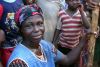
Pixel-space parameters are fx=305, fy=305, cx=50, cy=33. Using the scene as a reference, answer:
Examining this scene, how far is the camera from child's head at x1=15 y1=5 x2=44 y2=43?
2.72 m

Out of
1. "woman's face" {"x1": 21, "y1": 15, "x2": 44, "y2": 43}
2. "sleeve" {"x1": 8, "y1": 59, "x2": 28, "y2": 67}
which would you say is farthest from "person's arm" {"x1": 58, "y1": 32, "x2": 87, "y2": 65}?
"sleeve" {"x1": 8, "y1": 59, "x2": 28, "y2": 67}

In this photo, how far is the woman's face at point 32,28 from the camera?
2.74m

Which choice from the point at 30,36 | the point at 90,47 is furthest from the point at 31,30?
the point at 90,47

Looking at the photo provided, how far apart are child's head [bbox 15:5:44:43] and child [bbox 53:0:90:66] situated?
147cm

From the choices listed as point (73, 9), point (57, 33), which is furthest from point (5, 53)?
point (73, 9)

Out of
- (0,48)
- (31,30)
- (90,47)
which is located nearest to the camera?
(31,30)

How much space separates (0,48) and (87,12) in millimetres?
1444

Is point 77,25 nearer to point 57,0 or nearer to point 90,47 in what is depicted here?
point 57,0

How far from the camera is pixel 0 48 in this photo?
11.9 feet

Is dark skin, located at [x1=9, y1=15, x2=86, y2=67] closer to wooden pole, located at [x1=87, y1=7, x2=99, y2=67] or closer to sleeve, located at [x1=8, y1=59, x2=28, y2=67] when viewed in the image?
sleeve, located at [x1=8, y1=59, x2=28, y2=67]

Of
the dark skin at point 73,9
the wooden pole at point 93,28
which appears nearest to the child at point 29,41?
the wooden pole at point 93,28

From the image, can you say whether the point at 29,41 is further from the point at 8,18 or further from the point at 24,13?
the point at 8,18

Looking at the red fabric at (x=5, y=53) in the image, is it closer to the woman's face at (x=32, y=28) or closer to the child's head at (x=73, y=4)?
the woman's face at (x=32, y=28)

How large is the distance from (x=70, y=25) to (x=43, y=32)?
1.42 m
